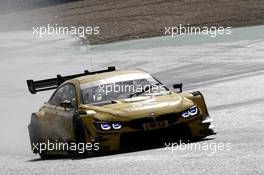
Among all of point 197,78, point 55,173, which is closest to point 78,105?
point 55,173

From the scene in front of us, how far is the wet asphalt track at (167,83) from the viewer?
32.3ft

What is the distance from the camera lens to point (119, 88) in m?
12.8

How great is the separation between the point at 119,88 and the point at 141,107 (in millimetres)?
1079

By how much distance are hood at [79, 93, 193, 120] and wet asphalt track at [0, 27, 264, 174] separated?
533 mm

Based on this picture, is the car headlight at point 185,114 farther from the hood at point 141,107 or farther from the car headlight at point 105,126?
the car headlight at point 105,126

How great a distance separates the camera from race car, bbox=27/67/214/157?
38.0 ft

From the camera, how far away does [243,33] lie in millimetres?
32969

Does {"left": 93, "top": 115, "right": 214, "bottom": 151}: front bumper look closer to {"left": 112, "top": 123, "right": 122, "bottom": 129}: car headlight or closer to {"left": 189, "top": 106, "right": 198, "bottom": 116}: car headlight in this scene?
{"left": 112, "top": 123, "right": 122, "bottom": 129}: car headlight

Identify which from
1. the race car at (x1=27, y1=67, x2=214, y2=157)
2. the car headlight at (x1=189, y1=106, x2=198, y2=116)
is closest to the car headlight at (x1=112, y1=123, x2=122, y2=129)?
the race car at (x1=27, y1=67, x2=214, y2=157)

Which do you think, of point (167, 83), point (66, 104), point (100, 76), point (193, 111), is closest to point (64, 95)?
point (100, 76)

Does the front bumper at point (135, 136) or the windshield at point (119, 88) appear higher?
the windshield at point (119, 88)

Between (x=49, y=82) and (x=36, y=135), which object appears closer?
(x=36, y=135)

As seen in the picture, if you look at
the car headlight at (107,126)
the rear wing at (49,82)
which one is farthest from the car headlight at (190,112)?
the rear wing at (49,82)

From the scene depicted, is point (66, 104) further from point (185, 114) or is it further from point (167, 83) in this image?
point (167, 83)
